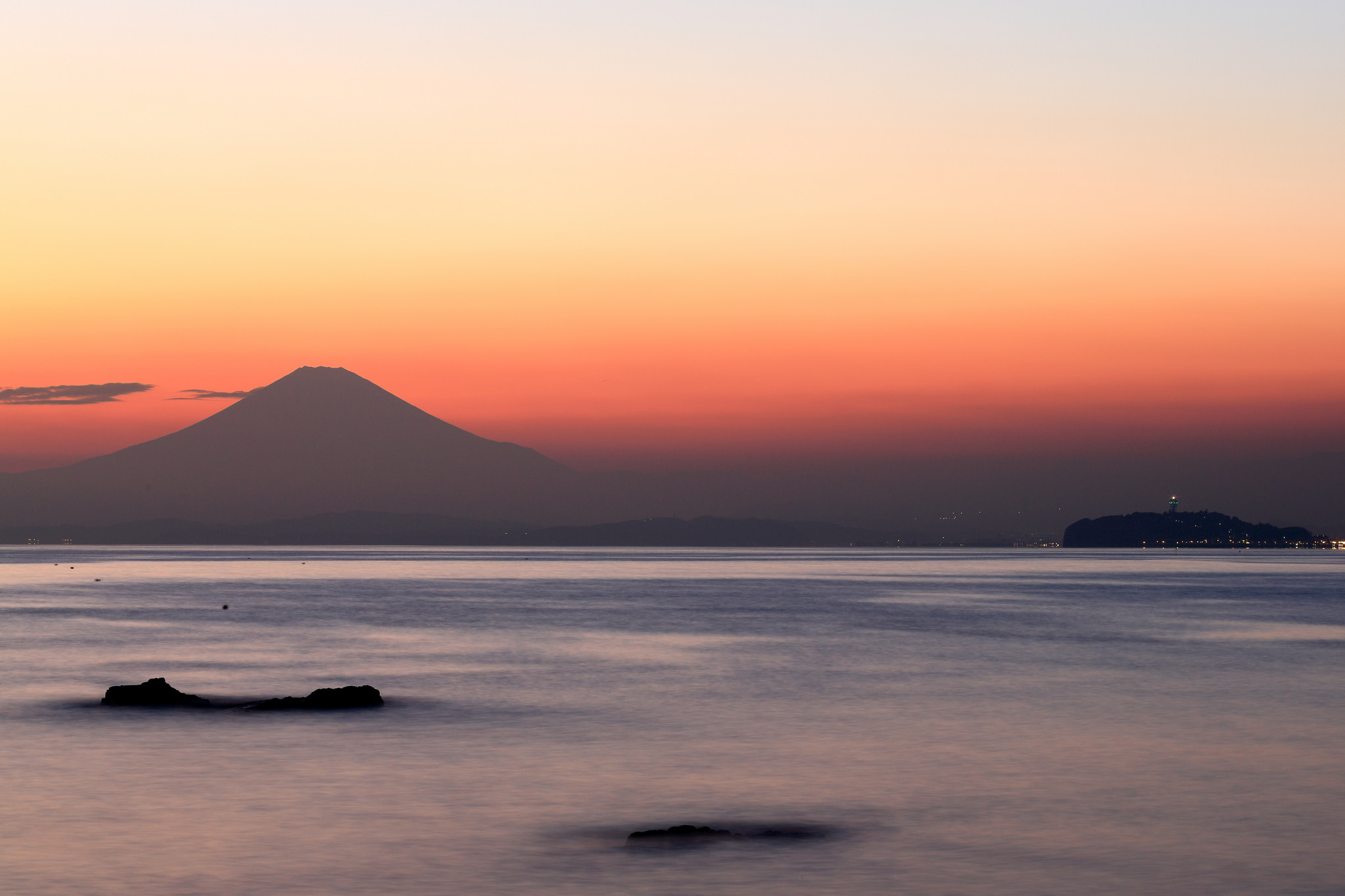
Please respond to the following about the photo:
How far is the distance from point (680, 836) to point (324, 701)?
15634 millimetres

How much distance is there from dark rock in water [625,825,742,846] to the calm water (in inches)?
24.8

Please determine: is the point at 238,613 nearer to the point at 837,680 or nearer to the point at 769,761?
the point at 837,680

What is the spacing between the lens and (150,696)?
33031 millimetres

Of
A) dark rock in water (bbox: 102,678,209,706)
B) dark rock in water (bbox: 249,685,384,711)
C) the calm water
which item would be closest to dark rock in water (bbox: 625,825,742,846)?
the calm water

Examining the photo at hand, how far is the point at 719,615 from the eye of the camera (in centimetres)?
7769

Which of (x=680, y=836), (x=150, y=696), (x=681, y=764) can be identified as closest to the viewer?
(x=680, y=836)

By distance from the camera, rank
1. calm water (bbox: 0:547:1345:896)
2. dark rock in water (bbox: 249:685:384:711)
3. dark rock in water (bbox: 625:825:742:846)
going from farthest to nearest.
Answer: dark rock in water (bbox: 249:685:384:711), dark rock in water (bbox: 625:825:742:846), calm water (bbox: 0:547:1345:896)

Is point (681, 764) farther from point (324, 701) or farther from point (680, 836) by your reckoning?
point (324, 701)

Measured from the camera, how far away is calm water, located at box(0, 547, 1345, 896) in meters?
17.9

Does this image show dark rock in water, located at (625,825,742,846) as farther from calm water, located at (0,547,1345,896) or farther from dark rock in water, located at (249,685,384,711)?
dark rock in water, located at (249,685,384,711)

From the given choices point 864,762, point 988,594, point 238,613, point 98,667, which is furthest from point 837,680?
point 988,594

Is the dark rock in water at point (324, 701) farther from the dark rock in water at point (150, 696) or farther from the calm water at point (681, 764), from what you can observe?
the dark rock in water at point (150, 696)

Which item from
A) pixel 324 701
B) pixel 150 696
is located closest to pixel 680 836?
pixel 324 701

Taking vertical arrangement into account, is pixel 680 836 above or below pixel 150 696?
below
